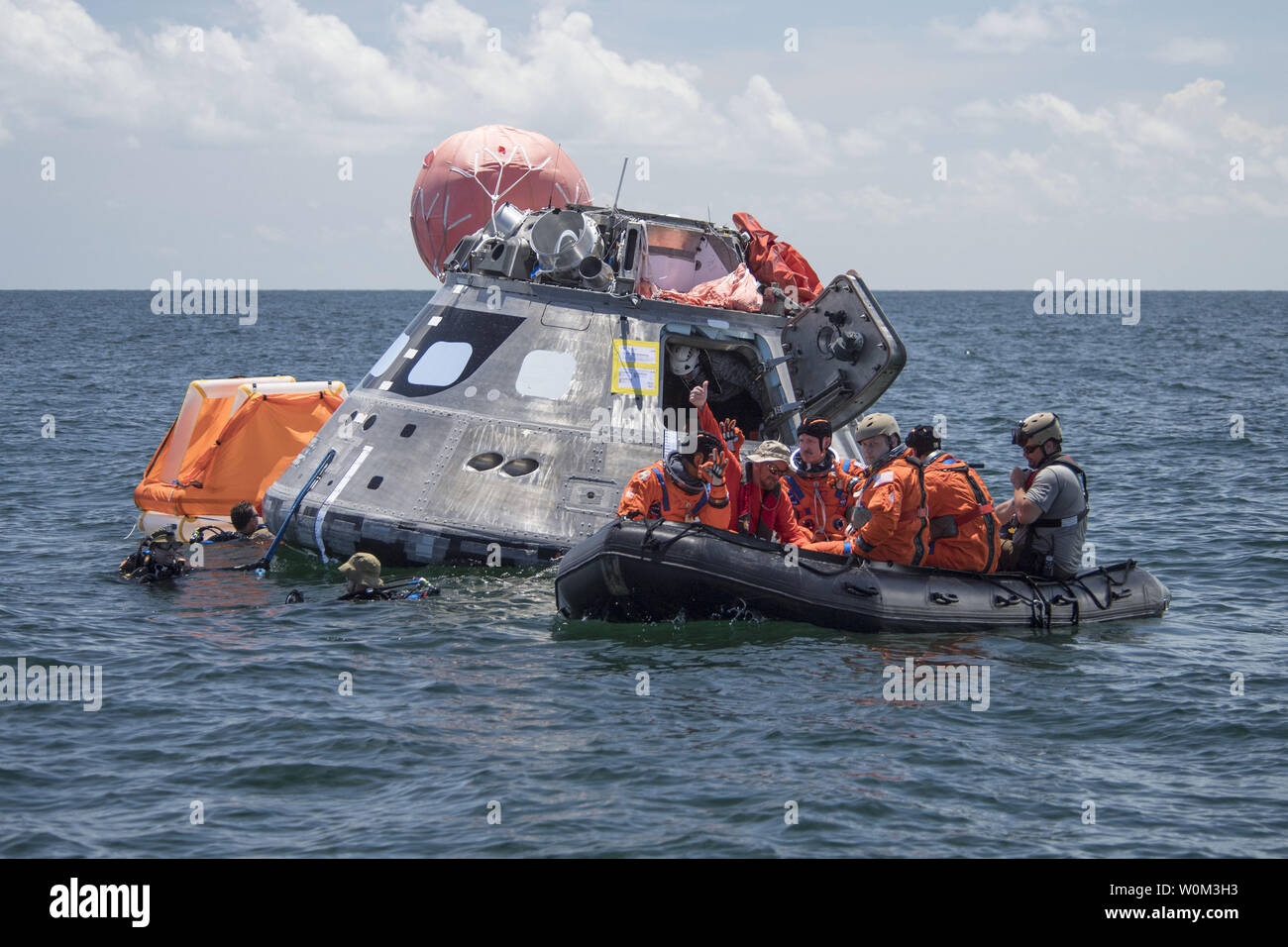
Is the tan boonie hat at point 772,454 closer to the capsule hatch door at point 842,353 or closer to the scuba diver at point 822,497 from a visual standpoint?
the scuba diver at point 822,497

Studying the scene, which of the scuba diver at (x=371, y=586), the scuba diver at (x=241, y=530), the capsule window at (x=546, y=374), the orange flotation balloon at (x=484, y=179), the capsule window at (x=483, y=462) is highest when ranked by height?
the orange flotation balloon at (x=484, y=179)

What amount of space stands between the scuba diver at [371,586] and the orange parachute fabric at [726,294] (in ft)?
11.2

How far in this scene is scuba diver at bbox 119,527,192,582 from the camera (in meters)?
11.7

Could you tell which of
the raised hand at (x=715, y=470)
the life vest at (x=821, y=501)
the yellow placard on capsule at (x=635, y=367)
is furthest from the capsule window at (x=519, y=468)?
the life vest at (x=821, y=501)

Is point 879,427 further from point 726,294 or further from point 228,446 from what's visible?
point 228,446

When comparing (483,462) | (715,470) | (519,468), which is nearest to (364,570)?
(483,462)

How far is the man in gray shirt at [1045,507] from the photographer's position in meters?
10.2

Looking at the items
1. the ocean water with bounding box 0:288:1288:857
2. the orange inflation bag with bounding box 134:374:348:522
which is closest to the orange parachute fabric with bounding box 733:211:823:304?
the ocean water with bounding box 0:288:1288:857

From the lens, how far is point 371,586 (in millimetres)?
10922

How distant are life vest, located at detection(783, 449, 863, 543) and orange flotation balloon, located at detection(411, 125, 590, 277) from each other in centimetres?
495

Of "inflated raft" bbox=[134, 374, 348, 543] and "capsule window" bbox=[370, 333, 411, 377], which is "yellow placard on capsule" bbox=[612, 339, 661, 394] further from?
"inflated raft" bbox=[134, 374, 348, 543]

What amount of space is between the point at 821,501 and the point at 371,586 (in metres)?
3.53

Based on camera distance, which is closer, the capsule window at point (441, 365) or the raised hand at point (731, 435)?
the raised hand at point (731, 435)
